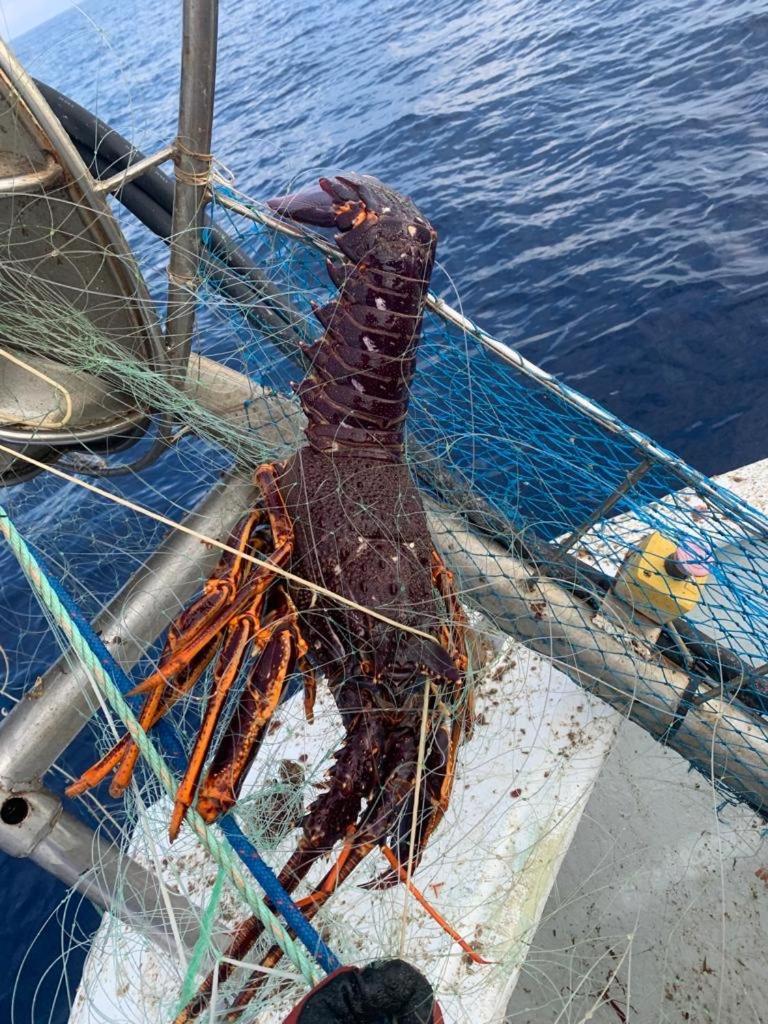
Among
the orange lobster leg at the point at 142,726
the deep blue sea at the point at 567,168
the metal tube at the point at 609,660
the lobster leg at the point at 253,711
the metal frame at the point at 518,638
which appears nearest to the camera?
the orange lobster leg at the point at 142,726

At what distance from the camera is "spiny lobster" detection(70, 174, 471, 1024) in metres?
2.27

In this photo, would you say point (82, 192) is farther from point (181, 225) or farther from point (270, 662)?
point (270, 662)

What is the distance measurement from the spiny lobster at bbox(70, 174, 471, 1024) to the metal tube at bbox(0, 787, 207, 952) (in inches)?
19.3

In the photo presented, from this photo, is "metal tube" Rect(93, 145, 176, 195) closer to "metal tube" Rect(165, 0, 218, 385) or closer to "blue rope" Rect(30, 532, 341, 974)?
"metal tube" Rect(165, 0, 218, 385)

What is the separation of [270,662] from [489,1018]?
159 cm

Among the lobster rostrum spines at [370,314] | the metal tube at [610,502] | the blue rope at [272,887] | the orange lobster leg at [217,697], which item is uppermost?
the lobster rostrum spines at [370,314]

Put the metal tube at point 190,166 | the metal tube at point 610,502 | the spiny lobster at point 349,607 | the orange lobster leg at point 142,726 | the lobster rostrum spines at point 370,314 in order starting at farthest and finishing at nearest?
the metal tube at point 610,502 < the lobster rostrum spines at point 370,314 < the spiny lobster at point 349,607 < the metal tube at point 190,166 < the orange lobster leg at point 142,726

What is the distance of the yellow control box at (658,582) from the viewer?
2.99 m

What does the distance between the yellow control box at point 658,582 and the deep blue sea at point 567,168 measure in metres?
2.75

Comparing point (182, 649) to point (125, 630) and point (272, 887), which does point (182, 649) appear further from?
point (272, 887)

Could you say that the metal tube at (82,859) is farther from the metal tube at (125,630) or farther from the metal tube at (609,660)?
the metal tube at (609,660)

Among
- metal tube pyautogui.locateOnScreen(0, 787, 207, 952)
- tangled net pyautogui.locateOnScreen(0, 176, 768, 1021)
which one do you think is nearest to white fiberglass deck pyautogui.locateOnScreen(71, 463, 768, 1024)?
tangled net pyautogui.locateOnScreen(0, 176, 768, 1021)

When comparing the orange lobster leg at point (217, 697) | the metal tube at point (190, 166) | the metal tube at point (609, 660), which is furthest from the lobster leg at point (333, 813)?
the metal tube at point (190, 166)

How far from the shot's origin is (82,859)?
2.45 metres
